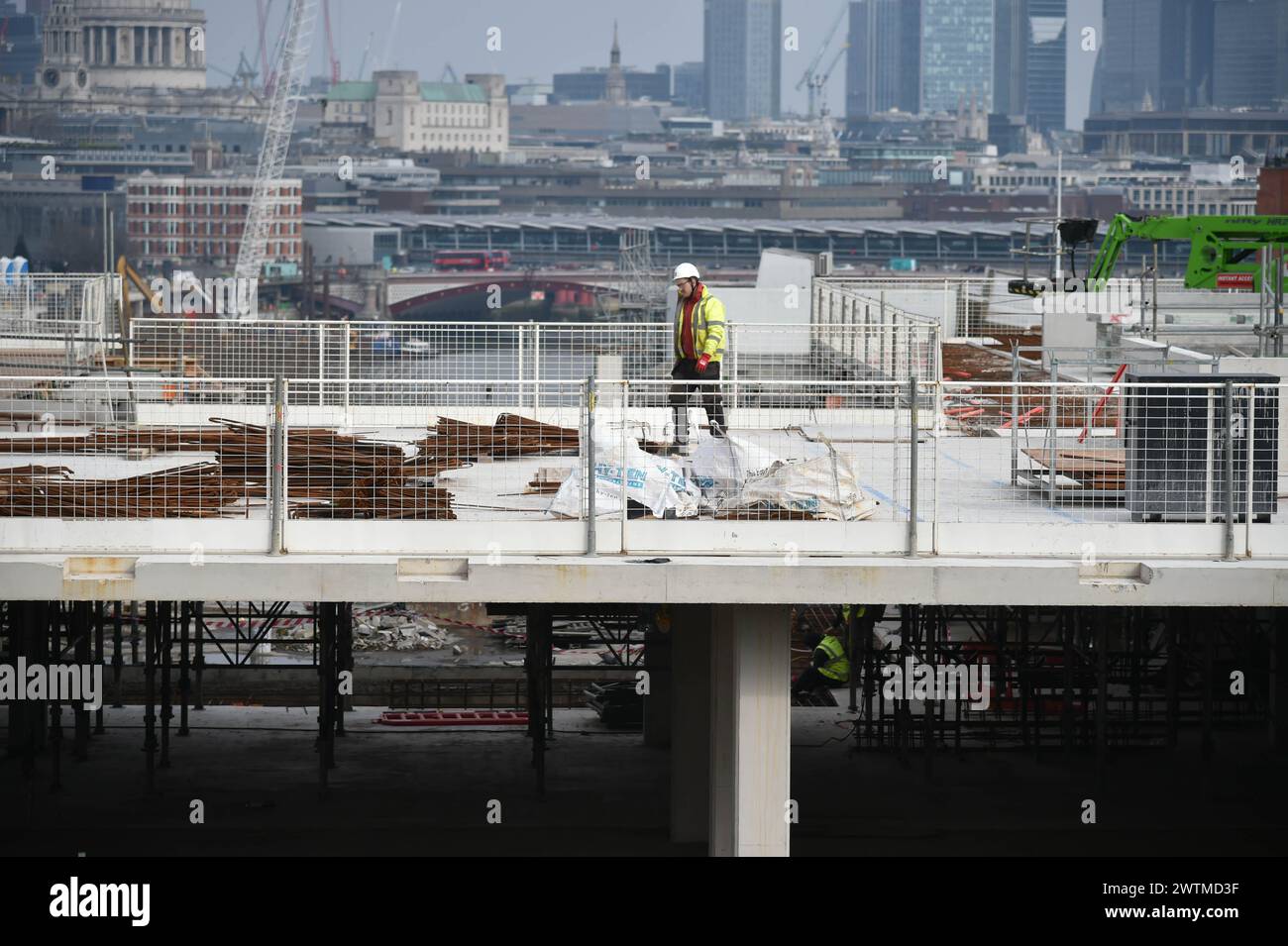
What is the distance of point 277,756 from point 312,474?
868 cm

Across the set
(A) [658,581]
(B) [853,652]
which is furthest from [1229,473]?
(B) [853,652]

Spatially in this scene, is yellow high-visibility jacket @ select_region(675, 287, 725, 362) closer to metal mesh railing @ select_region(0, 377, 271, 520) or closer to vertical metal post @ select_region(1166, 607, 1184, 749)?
metal mesh railing @ select_region(0, 377, 271, 520)

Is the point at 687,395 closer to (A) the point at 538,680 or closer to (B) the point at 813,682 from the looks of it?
(A) the point at 538,680

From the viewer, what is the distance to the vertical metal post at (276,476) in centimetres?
1672

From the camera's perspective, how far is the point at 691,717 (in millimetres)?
20500

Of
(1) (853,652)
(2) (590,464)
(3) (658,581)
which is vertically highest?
Result: (2) (590,464)

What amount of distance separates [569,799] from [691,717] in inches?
145

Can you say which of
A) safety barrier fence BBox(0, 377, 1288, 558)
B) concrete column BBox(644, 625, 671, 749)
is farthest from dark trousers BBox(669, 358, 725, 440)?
concrete column BBox(644, 625, 671, 749)

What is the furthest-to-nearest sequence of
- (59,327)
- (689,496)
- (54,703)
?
1. (59,327)
2. (54,703)
3. (689,496)

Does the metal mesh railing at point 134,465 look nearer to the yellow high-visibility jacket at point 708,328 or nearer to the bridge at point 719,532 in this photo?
the bridge at point 719,532

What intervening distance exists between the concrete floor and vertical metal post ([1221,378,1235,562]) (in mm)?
5633

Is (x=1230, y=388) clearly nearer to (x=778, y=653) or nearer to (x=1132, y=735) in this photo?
(x=778, y=653)
